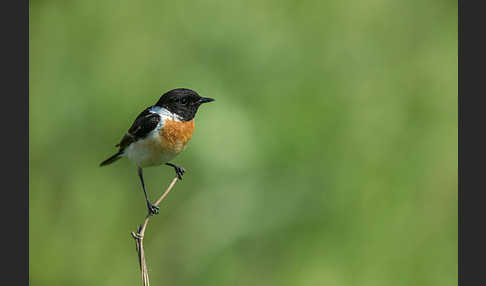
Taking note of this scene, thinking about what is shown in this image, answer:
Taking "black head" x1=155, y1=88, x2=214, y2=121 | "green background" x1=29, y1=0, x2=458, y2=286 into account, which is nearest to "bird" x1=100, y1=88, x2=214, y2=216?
"black head" x1=155, y1=88, x2=214, y2=121

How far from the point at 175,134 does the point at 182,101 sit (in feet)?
0.70

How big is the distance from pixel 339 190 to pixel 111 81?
218 centimetres

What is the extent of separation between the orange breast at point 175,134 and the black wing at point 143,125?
0.21 feet

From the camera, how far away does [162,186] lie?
4.57m

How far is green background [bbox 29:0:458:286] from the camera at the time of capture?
450 centimetres

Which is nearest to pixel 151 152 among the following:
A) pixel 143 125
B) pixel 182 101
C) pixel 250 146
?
pixel 143 125

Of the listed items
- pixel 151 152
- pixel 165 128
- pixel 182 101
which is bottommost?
pixel 151 152

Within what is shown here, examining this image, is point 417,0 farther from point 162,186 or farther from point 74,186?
point 74,186

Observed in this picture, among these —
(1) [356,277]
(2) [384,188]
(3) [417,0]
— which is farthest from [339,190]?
(3) [417,0]

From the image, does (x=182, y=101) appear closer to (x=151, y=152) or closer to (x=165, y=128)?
(x=165, y=128)

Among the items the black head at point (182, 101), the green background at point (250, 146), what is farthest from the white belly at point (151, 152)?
the green background at point (250, 146)

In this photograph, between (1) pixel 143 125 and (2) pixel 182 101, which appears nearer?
(2) pixel 182 101

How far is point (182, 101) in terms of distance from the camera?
2.82 m

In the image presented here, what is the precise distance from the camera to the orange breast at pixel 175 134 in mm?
2943
